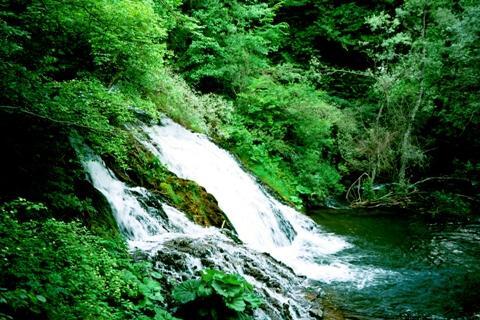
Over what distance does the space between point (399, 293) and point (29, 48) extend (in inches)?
265

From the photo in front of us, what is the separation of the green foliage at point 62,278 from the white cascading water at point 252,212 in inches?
156

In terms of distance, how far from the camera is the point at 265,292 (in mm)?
5758

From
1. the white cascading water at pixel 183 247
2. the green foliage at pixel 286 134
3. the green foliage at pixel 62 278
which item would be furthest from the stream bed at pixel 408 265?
the green foliage at pixel 62 278

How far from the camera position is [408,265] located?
8648mm

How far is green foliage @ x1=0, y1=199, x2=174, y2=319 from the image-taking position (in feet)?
9.82

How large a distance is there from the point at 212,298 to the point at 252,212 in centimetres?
523

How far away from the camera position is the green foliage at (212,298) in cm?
442

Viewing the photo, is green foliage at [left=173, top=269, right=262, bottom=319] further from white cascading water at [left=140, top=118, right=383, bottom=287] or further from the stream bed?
white cascading water at [left=140, top=118, right=383, bottom=287]

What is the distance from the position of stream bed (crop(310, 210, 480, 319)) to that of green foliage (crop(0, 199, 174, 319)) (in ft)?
11.6

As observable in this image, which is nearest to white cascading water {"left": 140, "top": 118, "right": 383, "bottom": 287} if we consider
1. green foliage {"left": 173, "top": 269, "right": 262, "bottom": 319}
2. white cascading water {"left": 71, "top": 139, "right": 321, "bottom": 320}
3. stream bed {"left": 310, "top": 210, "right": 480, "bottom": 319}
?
stream bed {"left": 310, "top": 210, "right": 480, "bottom": 319}

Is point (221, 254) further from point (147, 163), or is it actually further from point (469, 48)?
point (469, 48)

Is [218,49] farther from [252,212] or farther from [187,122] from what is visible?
[252,212]

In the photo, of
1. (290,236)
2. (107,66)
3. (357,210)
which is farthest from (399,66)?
(107,66)

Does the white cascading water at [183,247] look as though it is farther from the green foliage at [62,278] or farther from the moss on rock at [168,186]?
the green foliage at [62,278]
